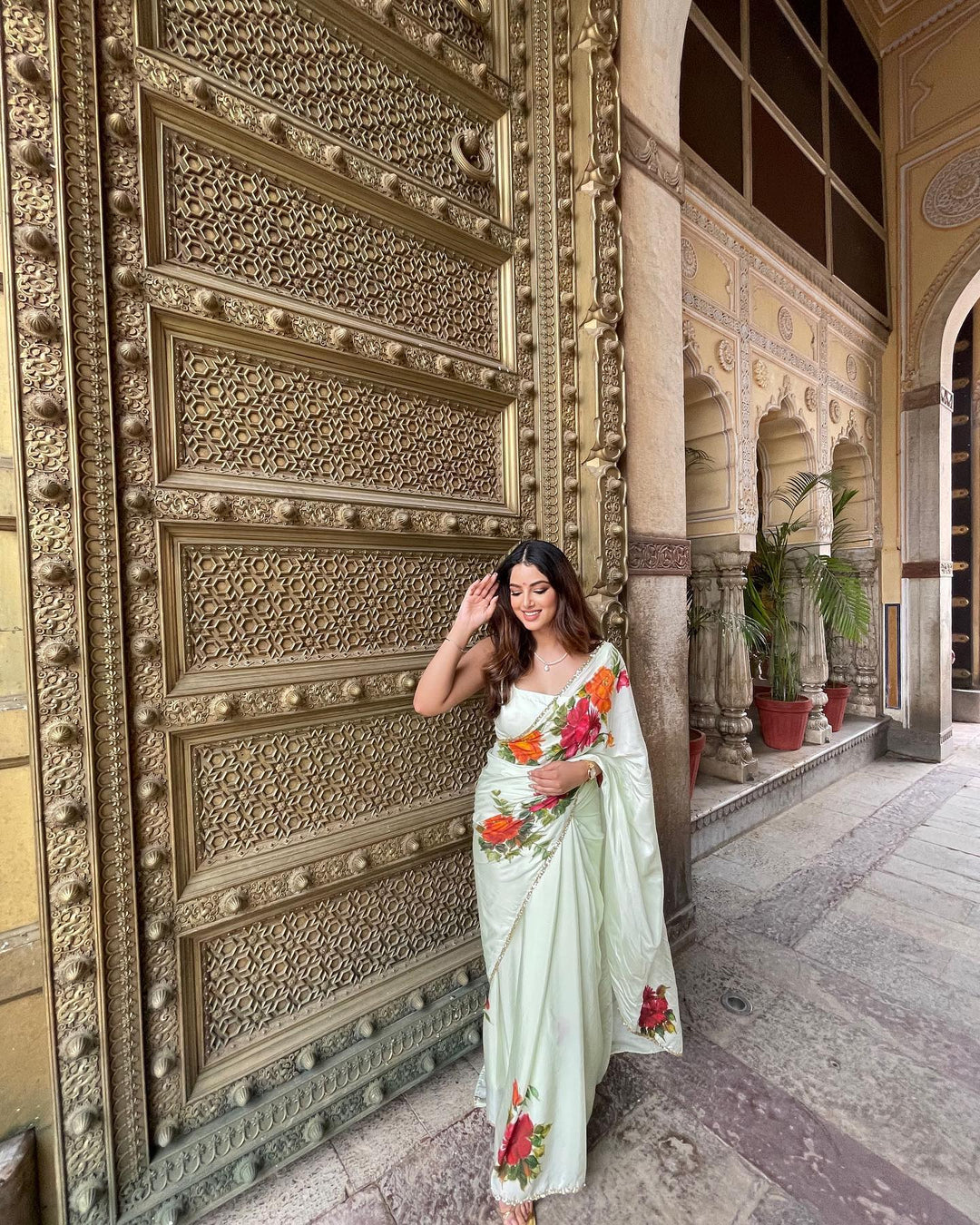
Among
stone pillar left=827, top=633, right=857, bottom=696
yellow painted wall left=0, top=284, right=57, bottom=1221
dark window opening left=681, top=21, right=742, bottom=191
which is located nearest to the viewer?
yellow painted wall left=0, top=284, right=57, bottom=1221

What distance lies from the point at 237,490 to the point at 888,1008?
255cm

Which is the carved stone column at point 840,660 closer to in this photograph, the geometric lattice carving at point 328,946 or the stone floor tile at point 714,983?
the stone floor tile at point 714,983

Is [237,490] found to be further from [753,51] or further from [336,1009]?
[753,51]

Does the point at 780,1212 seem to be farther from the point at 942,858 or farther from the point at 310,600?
the point at 942,858

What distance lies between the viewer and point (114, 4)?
Result: 3.40 feet

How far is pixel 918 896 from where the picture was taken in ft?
7.95

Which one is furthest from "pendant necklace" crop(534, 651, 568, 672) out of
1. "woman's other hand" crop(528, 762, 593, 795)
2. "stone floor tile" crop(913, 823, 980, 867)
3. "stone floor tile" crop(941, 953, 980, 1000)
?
"stone floor tile" crop(913, 823, 980, 867)

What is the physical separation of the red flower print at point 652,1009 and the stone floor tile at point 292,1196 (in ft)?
2.64

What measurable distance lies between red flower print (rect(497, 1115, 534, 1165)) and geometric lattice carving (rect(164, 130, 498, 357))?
76.4 inches

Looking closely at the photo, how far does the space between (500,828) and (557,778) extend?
19 centimetres

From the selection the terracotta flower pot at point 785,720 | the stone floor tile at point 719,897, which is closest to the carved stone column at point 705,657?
the terracotta flower pot at point 785,720

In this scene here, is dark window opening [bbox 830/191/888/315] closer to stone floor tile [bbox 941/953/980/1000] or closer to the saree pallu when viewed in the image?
stone floor tile [bbox 941/953/980/1000]

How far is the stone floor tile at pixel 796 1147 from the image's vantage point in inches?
44.9

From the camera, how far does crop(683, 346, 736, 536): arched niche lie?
3.21m
